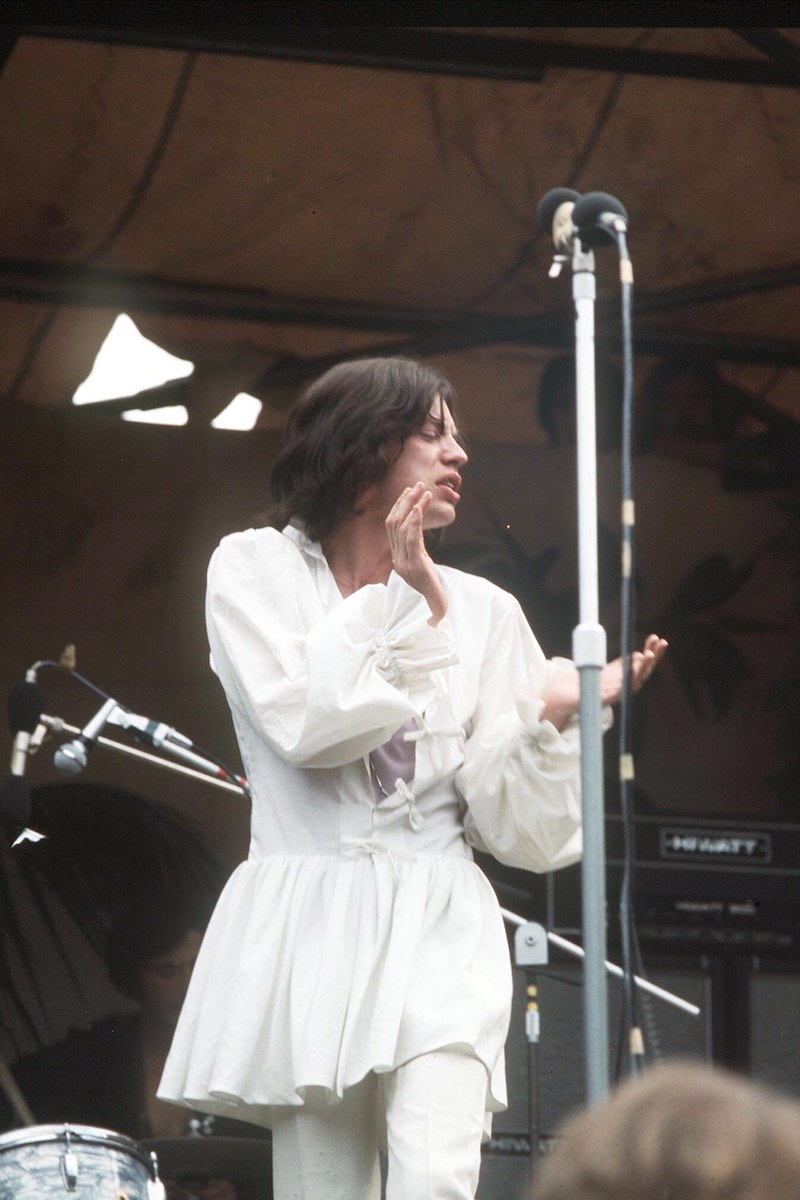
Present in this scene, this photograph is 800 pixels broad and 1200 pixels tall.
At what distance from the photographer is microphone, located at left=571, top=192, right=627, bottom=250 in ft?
7.31

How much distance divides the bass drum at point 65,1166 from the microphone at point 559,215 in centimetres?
163

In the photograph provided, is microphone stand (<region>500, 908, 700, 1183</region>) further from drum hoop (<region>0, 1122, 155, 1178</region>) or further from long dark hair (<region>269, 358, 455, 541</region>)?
long dark hair (<region>269, 358, 455, 541</region>)

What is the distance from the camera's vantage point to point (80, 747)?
3613 millimetres

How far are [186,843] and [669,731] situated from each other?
4.98 feet

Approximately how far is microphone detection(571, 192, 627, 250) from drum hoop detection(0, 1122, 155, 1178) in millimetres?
1640

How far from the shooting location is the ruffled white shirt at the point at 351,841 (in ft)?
7.61

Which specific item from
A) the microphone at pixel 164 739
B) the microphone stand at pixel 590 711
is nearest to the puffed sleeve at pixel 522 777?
the microphone stand at pixel 590 711

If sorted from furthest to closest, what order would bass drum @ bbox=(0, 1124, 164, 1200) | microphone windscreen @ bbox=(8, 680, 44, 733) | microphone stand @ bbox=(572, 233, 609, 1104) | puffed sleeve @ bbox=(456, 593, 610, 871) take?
microphone windscreen @ bbox=(8, 680, 44, 733), bass drum @ bbox=(0, 1124, 164, 1200), puffed sleeve @ bbox=(456, 593, 610, 871), microphone stand @ bbox=(572, 233, 609, 1104)

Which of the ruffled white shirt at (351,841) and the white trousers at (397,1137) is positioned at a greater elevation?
the ruffled white shirt at (351,841)

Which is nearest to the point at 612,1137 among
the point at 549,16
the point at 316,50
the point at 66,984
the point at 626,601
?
the point at 626,601

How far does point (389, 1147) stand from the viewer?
89.3 inches

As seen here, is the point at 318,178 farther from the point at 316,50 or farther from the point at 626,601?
the point at 626,601

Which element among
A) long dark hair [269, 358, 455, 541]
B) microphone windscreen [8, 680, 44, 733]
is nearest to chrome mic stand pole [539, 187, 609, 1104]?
long dark hair [269, 358, 455, 541]

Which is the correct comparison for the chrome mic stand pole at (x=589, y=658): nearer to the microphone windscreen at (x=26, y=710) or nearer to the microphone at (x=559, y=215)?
the microphone at (x=559, y=215)
